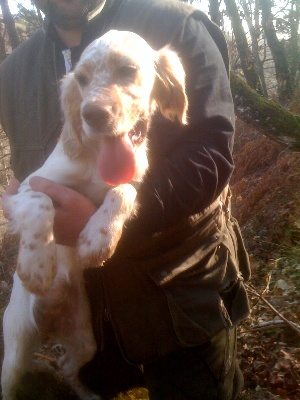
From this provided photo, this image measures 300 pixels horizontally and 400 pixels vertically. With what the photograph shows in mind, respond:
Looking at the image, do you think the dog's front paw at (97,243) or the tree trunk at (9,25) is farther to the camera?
the tree trunk at (9,25)

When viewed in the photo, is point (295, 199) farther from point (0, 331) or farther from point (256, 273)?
point (0, 331)

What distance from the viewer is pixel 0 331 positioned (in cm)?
380

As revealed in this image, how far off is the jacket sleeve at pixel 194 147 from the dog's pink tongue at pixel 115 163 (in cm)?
15

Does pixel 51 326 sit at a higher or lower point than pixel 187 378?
higher

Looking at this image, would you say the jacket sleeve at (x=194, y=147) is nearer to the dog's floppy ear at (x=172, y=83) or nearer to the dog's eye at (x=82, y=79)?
the dog's floppy ear at (x=172, y=83)

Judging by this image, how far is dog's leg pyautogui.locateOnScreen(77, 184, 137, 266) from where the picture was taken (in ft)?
6.28

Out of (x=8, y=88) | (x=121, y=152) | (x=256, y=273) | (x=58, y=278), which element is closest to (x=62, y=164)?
(x=121, y=152)

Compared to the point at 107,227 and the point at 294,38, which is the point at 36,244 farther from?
the point at 294,38

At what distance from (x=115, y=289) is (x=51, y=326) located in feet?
1.50

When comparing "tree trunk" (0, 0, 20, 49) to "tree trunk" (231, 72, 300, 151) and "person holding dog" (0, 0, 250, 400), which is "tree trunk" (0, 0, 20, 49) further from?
"person holding dog" (0, 0, 250, 400)

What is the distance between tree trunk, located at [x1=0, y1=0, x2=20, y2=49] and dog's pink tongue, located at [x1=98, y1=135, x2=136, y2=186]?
6.66 meters

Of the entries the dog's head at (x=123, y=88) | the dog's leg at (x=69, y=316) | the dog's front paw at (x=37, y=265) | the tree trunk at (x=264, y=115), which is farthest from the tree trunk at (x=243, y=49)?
the dog's front paw at (x=37, y=265)

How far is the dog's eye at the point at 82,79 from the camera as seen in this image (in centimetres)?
224

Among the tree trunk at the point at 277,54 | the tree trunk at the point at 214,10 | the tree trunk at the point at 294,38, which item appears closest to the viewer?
the tree trunk at the point at 277,54
